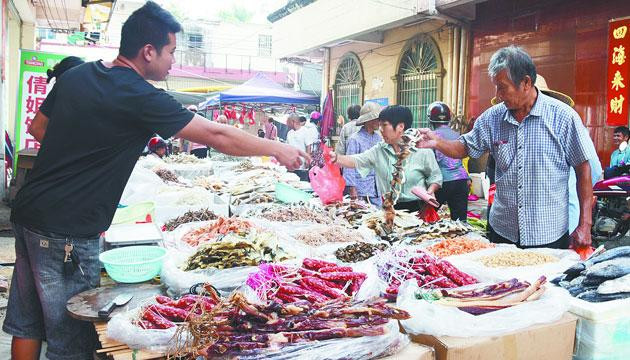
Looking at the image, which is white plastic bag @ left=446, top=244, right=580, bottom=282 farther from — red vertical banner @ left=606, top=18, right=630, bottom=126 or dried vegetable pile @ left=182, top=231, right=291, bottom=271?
red vertical banner @ left=606, top=18, right=630, bottom=126

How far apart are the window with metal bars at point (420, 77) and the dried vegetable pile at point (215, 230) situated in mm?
8559

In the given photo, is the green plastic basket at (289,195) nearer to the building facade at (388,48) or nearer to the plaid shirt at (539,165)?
the plaid shirt at (539,165)

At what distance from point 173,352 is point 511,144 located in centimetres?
257

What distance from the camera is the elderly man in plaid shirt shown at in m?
3.24

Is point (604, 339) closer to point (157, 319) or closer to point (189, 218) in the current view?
point (157, 319)

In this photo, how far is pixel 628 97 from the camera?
293 inches

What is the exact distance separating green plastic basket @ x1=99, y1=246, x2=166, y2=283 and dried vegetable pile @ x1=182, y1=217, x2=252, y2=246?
0.54 meters

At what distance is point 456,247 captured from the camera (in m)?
Result: 3.41

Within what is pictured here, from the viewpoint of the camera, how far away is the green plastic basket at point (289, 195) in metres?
5.85

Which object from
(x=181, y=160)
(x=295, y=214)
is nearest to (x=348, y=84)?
(x=181, y=160)

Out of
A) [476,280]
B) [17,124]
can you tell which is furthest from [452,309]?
[17,124]

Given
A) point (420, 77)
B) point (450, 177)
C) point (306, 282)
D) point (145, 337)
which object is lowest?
point (145, 337)

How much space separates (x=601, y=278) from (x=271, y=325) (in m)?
1.67

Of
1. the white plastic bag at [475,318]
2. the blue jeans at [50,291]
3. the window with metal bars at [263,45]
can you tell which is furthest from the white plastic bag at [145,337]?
the window with metal bars at [263,45]
